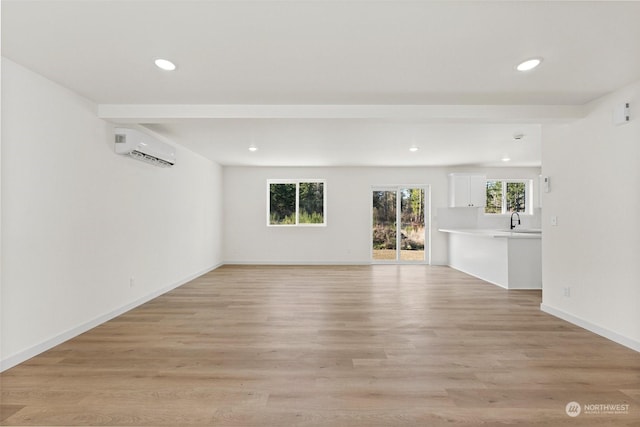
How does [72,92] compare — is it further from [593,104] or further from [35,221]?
[593,104]

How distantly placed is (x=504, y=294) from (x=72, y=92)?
6.15 metres

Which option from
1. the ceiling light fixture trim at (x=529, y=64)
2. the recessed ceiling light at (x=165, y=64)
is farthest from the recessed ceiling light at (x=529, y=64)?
the recessed ceiling light at (x=165, y=64)

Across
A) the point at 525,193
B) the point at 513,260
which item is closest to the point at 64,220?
the point at 513,260

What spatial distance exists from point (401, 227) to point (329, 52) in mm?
6149

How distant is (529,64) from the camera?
2.43 meters

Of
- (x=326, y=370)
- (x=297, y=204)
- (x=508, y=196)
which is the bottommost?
(x=326, y=370)

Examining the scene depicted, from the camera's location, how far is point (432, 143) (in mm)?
5258

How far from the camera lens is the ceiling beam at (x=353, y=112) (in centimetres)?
334

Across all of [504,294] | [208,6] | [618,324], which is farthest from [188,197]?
[618,324]

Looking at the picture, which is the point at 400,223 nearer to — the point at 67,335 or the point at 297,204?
the point at 297,204

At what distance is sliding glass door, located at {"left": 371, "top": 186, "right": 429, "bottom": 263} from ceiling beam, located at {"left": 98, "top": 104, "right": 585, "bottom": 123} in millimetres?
4463

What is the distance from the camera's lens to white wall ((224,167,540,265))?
7.84 m

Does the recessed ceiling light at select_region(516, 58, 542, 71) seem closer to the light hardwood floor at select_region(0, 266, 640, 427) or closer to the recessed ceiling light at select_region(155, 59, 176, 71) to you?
the light hardwood floor at select_region(0, 266, 640, 427)

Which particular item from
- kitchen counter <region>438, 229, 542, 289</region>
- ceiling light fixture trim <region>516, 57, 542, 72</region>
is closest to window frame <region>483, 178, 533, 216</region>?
kitchen counter <region>438, 229, 542, 289</region>
